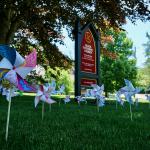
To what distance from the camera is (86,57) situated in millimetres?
15984

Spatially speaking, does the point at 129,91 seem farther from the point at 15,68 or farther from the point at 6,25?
the point at 6,25

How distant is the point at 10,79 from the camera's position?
4.08 m

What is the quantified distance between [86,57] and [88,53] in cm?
24

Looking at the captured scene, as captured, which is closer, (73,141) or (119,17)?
(73,141)

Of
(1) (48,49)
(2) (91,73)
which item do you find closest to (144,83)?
(1) (48,49)

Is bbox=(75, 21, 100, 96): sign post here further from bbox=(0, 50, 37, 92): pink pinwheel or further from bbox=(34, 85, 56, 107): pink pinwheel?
bbox=(0, 50, 37, 92): pink pinwheel

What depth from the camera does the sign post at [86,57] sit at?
15227 millimetres

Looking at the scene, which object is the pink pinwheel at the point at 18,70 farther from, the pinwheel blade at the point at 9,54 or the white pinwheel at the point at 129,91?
the white pinwheel at the point at 129,91

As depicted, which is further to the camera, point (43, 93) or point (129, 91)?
point (129, 91)

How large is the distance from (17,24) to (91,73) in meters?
4.88

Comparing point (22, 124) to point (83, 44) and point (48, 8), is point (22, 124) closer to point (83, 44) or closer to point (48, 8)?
point (83, 44)

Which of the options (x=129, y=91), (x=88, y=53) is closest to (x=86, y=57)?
(x=88, y=53)

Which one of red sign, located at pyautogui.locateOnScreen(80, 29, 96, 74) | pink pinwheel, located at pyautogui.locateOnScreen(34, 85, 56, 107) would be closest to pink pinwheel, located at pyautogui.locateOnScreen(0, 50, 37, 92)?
pink pinwheel, located at pyautogui.locateOnScreen(34, 85, 56, 107)

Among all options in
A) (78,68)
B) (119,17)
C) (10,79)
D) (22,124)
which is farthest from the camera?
(119,17)
